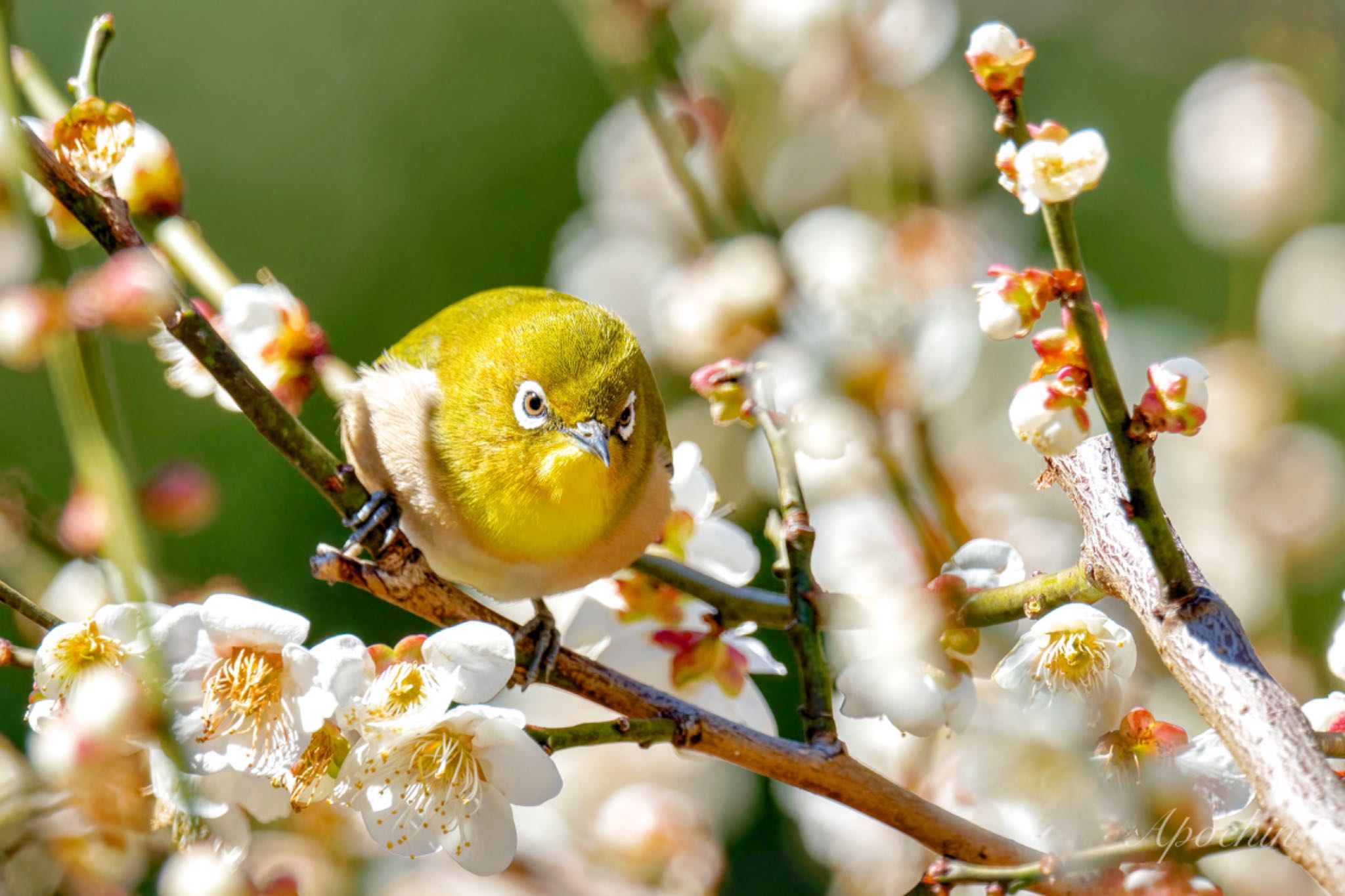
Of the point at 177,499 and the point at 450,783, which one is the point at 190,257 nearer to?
the point at 177,499

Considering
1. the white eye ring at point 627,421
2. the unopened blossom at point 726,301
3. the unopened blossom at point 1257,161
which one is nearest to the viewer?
the unopened blossom at point 726,301

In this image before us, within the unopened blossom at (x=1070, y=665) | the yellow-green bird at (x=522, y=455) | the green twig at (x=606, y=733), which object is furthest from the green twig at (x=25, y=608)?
the unopened blossom at (x=1070, y=665)

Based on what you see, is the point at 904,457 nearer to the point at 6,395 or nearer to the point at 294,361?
the point at 294,361

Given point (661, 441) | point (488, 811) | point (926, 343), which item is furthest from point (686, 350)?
point (488, 811)

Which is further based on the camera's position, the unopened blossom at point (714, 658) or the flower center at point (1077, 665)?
the unopened blossom at point (714, 658)

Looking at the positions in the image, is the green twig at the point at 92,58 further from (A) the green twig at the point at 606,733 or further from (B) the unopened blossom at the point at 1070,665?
(B) the unopened blossom at the point at 1070,665

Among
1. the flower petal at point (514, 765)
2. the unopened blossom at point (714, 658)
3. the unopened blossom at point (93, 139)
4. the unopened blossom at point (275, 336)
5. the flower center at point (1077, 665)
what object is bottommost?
the flower center at point (1077, 665)
